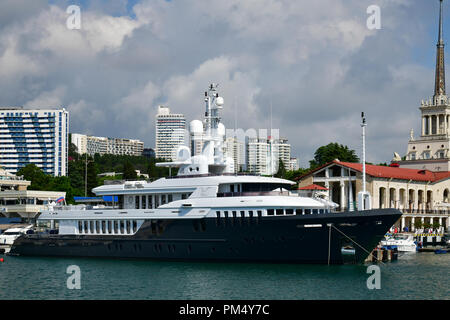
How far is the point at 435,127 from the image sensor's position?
10794 cm

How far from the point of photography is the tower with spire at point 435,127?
343 feet

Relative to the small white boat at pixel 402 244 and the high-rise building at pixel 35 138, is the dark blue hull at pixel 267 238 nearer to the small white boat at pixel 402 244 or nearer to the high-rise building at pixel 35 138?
the small white boat at pixel 402 244

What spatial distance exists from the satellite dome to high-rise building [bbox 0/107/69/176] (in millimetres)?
132278

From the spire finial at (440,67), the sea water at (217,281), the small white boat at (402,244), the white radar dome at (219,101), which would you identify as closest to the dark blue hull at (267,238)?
the sea water at (217,281)

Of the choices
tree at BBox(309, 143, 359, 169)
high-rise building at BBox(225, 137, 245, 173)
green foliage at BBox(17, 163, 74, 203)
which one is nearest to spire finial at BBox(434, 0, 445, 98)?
tree at BBox(309, 143, 359, 169)

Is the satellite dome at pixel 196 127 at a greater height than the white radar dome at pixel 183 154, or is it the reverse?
the satellite dome at pixel 196 127

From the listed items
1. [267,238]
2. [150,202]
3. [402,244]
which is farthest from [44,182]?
[267,238]

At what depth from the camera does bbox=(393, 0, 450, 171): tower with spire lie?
104500 millimetres

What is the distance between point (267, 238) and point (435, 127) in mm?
73167

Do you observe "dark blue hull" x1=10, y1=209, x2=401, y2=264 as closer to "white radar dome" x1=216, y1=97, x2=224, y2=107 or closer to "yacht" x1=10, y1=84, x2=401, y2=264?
"yacht" x1=10, y1=84, x2=401, y2=264

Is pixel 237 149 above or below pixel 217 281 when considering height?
above

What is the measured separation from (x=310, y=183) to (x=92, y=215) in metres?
43.4

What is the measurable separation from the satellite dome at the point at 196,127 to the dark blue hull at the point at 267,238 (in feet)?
23.5

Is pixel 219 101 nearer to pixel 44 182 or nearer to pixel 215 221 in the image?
pixel 215 221
